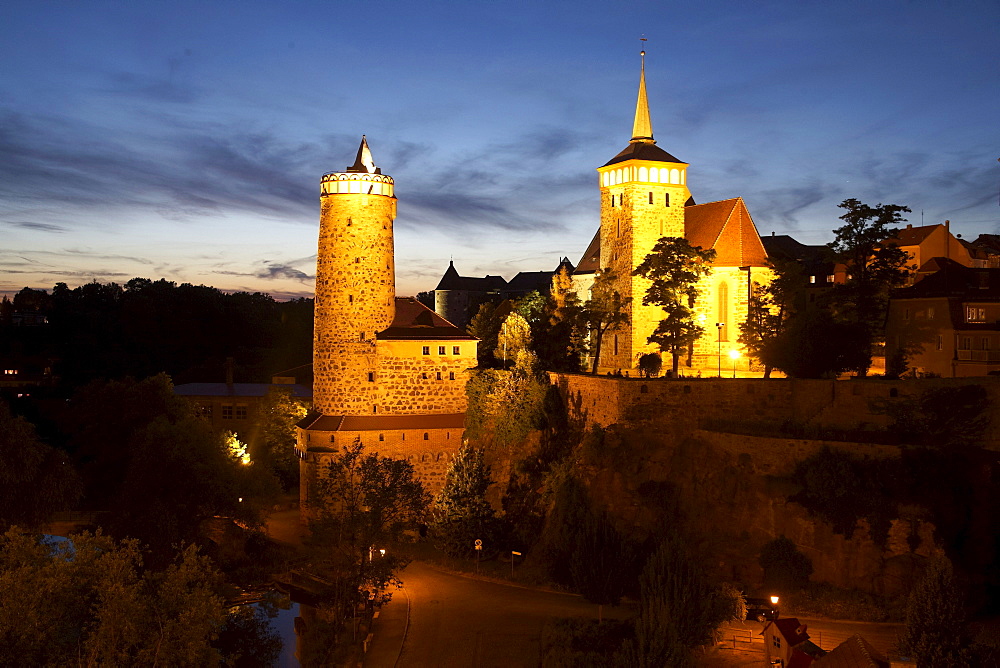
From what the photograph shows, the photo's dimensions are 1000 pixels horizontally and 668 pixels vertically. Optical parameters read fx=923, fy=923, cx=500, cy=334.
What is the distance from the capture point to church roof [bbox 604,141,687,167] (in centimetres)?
4638

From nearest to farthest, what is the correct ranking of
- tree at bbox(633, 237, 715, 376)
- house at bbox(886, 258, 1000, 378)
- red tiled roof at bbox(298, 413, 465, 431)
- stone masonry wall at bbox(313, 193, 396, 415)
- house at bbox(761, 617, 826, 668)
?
house at bbox(761, 617, 826, 668)
red tiled roof at bbox(298, 413, 465, 431)
house at bbox(886, 258, 1000, 378)
stone masonry wall at bbox(313, 193, 396, 415)
tree at bbox(633, 237, 715, 376)

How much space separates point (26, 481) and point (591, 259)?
32.8m

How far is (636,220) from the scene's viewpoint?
45906 millimetres

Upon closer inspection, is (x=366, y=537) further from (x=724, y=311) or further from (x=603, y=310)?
(x=724, y=311)

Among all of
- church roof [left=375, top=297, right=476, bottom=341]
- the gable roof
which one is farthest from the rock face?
church roof [left=375, top=297, right=476, bottom=341]

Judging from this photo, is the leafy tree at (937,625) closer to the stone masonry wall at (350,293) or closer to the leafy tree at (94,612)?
the leafy tree at (94,612)

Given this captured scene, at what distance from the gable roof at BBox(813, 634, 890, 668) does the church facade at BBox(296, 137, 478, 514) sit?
22.0 m

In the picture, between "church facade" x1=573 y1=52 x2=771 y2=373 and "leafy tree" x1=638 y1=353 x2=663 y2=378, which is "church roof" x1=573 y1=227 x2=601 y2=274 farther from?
"leafy tree" x1=638 y1=353 x2=663 y2=378

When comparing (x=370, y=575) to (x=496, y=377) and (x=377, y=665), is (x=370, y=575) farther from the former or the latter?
(x=496, y=377)

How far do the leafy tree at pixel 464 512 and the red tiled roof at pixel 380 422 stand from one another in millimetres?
4384

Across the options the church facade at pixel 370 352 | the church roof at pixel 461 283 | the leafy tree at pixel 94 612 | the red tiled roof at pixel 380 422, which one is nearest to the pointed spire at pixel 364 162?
the church facade at pixel 370 352

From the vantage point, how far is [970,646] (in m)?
22.2

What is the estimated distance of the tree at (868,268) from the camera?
1532 inches

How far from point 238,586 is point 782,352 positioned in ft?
77.6
